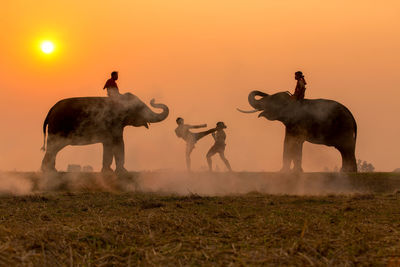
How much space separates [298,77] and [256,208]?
476 inches

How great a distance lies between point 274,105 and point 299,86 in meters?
1.45

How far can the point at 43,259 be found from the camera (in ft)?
19.8

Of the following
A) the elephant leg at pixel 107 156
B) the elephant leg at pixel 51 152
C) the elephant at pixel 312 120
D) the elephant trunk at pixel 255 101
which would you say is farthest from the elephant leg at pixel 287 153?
the elephant leg at pixel 51 152

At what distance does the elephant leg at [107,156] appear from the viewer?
76.4 feet

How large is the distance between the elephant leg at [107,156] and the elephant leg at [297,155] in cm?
683

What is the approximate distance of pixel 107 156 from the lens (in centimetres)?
2338

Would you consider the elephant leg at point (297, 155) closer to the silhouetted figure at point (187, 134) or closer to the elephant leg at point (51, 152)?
the silhouetted figure at point (187, 134)

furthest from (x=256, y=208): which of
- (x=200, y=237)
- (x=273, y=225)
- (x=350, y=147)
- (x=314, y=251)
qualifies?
(x=350, y=147)

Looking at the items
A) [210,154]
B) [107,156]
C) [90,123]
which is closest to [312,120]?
[210,154]

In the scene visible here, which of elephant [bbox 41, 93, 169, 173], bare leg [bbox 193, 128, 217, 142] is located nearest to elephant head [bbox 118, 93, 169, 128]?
elephant [bbox 41, 93, 169, 173]

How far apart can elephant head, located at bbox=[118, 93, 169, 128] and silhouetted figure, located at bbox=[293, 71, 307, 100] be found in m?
5.30

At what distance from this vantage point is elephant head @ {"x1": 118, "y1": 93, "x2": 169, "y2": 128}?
24391 mm

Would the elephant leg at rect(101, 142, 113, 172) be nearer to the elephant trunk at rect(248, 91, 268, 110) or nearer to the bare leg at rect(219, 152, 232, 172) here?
the bare leg at rect(219, 152, 232, 172)

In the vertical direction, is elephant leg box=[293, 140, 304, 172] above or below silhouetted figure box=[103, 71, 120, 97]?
below
